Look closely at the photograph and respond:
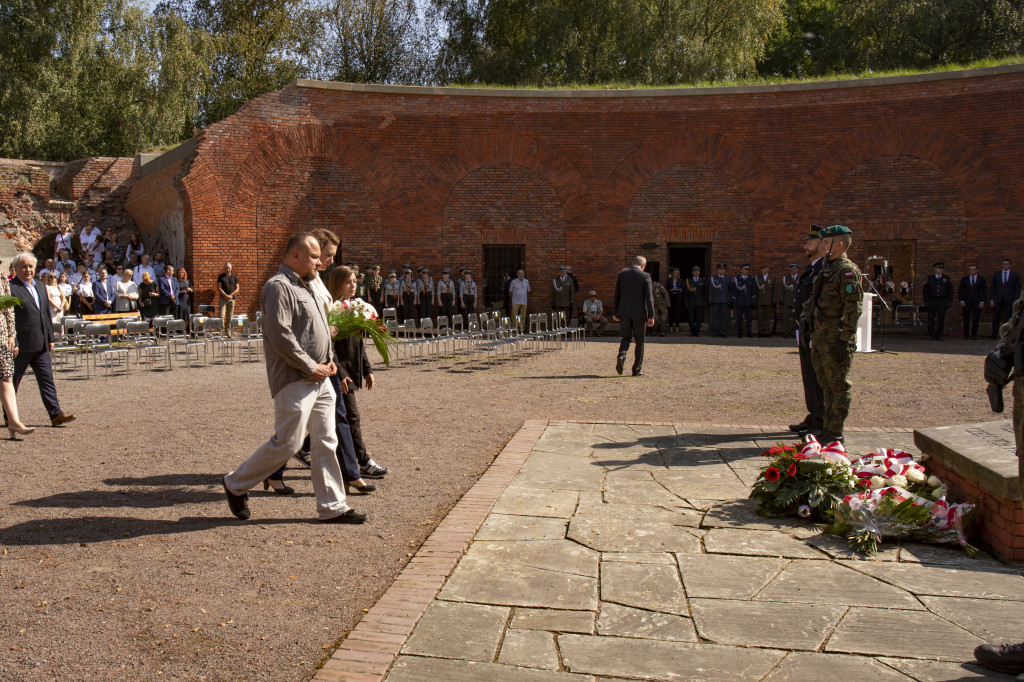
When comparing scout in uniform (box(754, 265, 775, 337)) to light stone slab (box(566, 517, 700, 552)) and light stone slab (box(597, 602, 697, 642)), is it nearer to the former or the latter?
light stone slab (box(566, 517, 700, 552))

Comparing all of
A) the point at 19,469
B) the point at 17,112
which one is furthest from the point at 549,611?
the point at 17,112

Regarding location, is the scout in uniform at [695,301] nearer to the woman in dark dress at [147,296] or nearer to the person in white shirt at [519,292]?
the person in white shirt at [519,292]

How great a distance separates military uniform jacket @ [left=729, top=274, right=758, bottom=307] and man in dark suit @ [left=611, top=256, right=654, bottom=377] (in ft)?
28.8

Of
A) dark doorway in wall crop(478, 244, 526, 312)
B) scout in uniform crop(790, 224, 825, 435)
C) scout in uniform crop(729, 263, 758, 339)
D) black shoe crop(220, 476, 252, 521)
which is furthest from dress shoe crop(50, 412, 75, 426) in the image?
scout in uniform crop(729, 263, 758, 339)

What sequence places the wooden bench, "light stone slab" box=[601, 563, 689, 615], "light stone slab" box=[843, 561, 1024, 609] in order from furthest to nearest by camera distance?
the wooden bench < "light stone slab" box=[843, 561, 1024, 609] < "light stone slab" box=[601, 563, 689, 615]

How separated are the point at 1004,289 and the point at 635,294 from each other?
37.6ft

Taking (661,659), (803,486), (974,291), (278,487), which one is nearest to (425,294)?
(974,291)

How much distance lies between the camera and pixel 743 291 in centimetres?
2061

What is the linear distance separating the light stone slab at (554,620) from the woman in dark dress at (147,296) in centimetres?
1738

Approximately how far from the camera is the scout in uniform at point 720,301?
67.7 ft

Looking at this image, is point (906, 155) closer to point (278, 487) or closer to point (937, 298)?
point (937, 298)

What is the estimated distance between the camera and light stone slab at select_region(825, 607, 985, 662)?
3.46 metres

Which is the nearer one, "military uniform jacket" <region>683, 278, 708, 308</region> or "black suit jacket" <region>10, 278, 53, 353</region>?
"black suit jacket" <region>10, 278, 53, 353</region>

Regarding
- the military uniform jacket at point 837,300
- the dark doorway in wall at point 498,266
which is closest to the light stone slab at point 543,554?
the military uniform jacket at point 837,300
